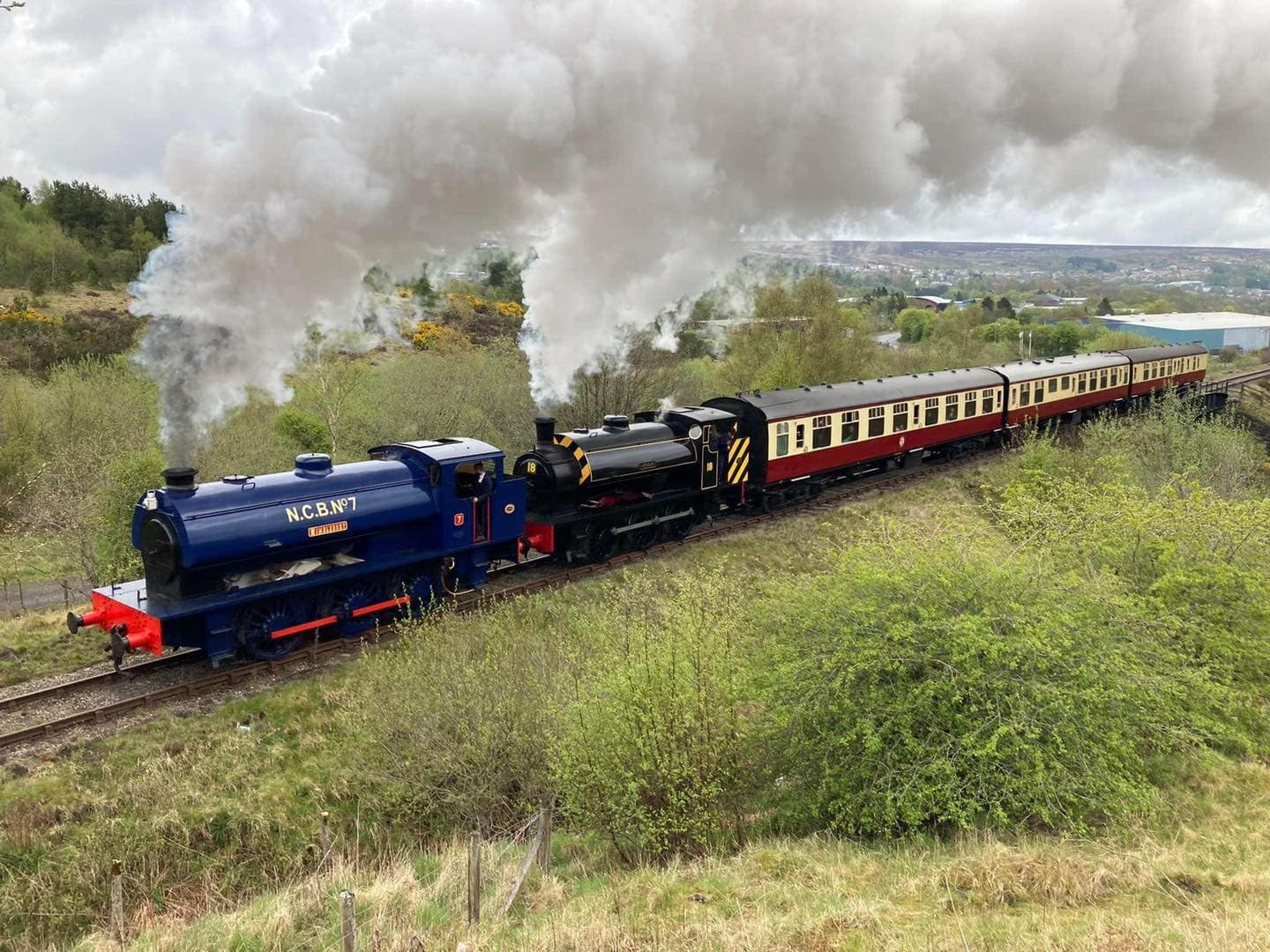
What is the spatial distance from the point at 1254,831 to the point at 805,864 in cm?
519

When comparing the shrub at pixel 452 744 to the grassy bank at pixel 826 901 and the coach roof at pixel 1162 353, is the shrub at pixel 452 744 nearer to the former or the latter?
the grassy bank at pixel 826 901

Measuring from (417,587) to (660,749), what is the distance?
6861 mm

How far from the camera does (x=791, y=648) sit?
10203 mm

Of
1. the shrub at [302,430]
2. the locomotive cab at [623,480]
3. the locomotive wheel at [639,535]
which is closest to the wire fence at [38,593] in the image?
the shrub at [302,430]

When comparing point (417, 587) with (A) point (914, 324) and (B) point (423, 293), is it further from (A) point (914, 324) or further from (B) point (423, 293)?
(A) point (914, 324)

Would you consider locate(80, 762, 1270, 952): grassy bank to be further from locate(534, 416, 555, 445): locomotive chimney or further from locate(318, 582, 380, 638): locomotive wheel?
locate(534, 416, 555, 445): locomotive chimney

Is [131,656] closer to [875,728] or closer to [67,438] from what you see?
[875,728]

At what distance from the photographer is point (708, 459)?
19562mm

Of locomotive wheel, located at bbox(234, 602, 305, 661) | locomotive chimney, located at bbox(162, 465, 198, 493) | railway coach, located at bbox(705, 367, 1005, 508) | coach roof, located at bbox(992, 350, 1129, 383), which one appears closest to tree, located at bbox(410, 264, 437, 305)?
railway coach, located at bbox(705, 367, 1005, 508)

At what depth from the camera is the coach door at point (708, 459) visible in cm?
1931

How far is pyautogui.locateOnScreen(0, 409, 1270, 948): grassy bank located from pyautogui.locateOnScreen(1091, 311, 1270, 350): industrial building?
83600 mm

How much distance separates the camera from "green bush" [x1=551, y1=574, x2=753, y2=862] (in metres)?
9.20

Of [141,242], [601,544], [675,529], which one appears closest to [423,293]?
[141,242]

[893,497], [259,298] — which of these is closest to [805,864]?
[259,298]
